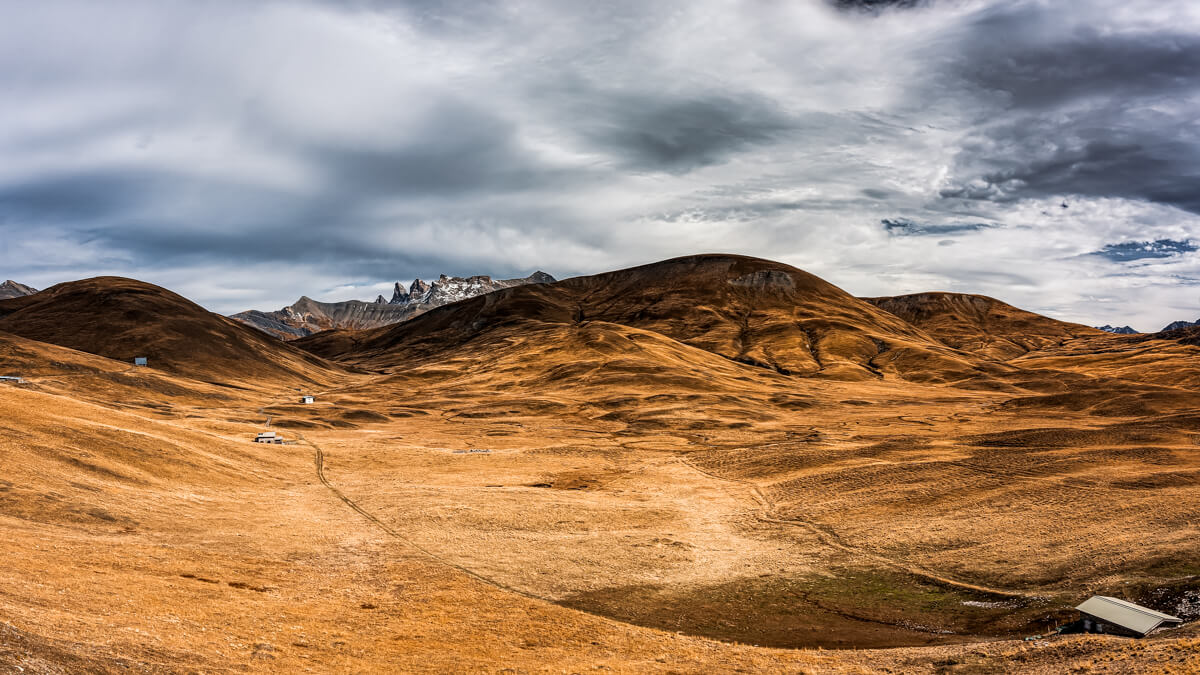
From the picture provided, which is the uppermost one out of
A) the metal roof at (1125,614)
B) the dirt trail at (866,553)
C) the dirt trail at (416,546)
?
the metal roof at (1125,614)

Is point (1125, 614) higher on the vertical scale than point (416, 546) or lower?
higher

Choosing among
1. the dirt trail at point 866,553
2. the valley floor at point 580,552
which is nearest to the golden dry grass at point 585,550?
the valley floor at point 580,552

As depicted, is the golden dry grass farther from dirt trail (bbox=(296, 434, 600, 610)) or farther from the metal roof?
the metal roof

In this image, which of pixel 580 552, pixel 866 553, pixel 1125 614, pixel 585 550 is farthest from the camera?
pixel 866 553

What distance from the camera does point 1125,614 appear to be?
109 ft

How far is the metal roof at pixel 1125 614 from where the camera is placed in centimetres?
3181

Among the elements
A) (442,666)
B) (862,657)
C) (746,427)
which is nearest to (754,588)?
(862,657)

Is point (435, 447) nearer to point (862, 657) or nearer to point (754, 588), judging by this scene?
point (754, 588)

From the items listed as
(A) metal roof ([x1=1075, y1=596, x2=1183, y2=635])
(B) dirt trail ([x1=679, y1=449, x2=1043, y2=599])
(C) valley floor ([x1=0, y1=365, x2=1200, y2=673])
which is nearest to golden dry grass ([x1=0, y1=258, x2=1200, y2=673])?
(C) valley floor ([x1=0, y1=365, x2=1200, y2=673])

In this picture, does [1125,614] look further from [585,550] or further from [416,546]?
[416,546]

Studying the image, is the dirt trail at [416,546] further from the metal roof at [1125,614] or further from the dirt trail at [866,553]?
the metal roof at [1125,614]

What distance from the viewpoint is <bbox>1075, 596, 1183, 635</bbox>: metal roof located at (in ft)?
104

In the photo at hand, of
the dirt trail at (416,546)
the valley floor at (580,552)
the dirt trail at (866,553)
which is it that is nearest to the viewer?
the valley floor at (580,552)

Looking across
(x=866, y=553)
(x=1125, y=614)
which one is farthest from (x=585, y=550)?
(x=1125, y=614)
